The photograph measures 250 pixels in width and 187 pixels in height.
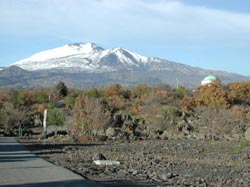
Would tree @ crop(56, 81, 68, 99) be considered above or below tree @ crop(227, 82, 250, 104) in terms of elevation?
below

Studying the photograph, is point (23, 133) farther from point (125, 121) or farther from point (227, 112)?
point (227, 112)

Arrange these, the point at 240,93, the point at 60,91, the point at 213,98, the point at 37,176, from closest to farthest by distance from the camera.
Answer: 1. the point at 37,176
2. the point at 213,98
3. the point at 240,93
4. the point at 60,91

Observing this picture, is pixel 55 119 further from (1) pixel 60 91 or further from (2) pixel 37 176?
(1) pixel 60 91

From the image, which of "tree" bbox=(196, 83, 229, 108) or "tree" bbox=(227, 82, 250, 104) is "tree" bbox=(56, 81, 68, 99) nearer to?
"tree" bbox=(196, 83, 229, 108)

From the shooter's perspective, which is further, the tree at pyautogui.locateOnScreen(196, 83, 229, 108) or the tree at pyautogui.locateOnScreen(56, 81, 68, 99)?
the tree at pyautogui.locateOnScreen(56, 81, 68, 99)

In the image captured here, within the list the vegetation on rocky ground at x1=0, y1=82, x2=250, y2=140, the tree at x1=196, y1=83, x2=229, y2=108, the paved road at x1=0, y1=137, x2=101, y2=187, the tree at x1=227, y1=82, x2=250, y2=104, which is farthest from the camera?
the tree at x1=227, y1=82, x2=250, y2=104

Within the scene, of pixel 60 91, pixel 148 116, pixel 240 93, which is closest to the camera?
pixel 148 116

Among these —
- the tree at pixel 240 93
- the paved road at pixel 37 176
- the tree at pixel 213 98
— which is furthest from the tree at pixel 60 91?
the paved road at pixel 37 176

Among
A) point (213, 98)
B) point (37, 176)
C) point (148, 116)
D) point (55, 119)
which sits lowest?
point (55, 119)

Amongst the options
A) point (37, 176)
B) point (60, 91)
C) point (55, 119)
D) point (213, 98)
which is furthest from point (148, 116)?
point (37, 176)

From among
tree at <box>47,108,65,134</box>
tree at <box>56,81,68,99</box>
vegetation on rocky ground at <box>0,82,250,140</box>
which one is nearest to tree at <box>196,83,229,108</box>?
vegetation on rocky ground at <box>0,82,250,140</box>

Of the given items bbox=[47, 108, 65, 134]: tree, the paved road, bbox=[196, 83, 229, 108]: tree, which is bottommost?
bbox=[47, 108, 65, 134]: tree

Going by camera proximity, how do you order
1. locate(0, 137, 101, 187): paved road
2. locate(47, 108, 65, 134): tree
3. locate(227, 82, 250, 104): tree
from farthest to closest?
1. locate(227, 82, 250, 104): tree
2. locate(47, 108, 65, 134): tree
3. locate(0, 137, 101, 187): paved road

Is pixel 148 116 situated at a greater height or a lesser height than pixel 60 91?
lesser
